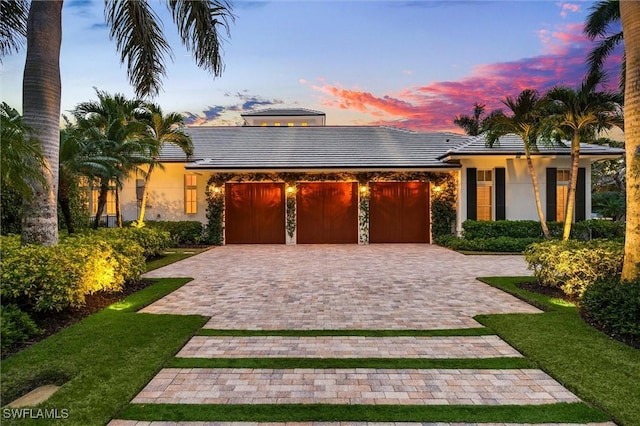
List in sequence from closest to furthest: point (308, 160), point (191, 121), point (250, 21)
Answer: point (250, 21), point (308, 160), point (191, 121)

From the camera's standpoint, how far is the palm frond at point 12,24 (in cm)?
745

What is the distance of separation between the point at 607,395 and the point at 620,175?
2715cm

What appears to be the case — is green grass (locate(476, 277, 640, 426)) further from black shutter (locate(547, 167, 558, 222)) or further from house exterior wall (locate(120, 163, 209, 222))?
house exterior wall (locate(120, 163, 209, 222))

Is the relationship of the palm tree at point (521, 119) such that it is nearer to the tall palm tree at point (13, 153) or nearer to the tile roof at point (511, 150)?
the tile roof at point (511, 150)

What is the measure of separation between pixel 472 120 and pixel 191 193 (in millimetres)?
34608

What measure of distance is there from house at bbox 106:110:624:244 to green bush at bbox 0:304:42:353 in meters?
10.9

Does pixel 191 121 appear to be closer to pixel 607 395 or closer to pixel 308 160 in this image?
pixel 308 160

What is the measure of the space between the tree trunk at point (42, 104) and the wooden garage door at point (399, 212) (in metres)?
11.9

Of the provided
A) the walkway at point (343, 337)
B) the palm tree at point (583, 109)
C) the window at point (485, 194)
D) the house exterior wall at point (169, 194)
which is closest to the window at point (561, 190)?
the window at point (485, 194)

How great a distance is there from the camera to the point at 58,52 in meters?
6.14

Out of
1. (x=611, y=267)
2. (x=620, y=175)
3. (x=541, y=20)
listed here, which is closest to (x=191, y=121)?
(x=541, y=20)

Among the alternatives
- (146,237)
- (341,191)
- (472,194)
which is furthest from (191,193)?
(472,194)

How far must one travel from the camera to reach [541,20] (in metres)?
10.6

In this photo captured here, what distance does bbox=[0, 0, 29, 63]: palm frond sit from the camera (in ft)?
24.4
